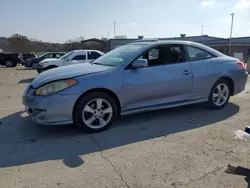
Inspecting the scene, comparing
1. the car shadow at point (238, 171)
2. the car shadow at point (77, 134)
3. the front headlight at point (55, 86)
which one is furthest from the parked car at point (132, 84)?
the car shadow at point (238, 171)

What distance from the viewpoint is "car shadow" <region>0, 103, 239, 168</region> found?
3.19 metres

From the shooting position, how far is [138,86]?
4.24 metres

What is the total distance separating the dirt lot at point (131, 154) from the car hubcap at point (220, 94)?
571mm

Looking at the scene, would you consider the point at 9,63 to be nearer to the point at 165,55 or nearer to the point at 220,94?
the point at 165,55

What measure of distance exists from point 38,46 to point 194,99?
55028mm

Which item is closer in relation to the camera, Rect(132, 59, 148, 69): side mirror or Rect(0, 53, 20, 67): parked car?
Rect(132, 59, 148, 69): side mirror

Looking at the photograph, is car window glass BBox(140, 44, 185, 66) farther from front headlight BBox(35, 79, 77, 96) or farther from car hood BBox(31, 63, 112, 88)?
front headlight BBox(35, 79, 77, 96)

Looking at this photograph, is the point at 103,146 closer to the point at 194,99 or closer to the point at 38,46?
the point at 194,99

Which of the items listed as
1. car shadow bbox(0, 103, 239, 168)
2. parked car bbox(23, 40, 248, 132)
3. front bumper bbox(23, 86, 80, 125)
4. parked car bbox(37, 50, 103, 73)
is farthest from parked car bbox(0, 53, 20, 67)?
front bumper bbox(23, 86, 80, 125)

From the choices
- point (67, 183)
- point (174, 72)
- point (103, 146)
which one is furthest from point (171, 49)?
point (67, 183)

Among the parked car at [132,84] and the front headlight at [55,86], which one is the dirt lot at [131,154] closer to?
the parked car at [132,84]

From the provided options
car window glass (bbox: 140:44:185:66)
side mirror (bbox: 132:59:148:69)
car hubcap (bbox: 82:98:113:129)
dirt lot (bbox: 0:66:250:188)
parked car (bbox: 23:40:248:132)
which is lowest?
dirt lot (bbox: 0:66:250:188)

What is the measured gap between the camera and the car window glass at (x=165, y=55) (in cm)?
461

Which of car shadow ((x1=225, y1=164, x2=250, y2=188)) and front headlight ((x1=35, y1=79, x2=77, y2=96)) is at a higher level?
front headlight ((x1=35, y1=79, x2=77, y2=96))
